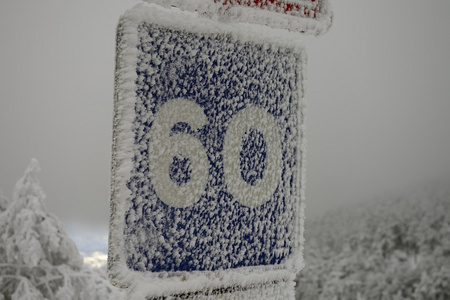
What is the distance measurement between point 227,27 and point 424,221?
8.01 metres

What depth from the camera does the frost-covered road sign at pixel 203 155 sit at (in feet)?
2.43

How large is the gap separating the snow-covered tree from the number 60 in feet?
12.6

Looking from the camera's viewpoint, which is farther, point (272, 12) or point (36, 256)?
point (36, 256)

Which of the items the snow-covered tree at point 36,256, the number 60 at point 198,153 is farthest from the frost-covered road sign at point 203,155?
the snow-covered tree at point 36,256

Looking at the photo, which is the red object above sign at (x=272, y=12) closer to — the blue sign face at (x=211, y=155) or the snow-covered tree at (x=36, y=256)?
the blue sign face at (x=211, y=155)

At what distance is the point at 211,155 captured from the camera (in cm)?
82

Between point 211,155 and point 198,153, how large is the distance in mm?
29

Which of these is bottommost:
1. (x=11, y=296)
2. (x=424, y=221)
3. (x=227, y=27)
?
(x=11, y=296)

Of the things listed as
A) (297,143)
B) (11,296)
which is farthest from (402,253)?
(297,143)

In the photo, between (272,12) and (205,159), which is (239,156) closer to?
(205,159)


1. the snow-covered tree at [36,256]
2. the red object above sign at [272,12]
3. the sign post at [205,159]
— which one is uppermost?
the red object above sign at [272,12]

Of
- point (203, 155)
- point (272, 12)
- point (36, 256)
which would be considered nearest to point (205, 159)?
point (203, 155)

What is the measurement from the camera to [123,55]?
741 mm

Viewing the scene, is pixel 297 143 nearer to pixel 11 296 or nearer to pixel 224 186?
pixel 224 186
